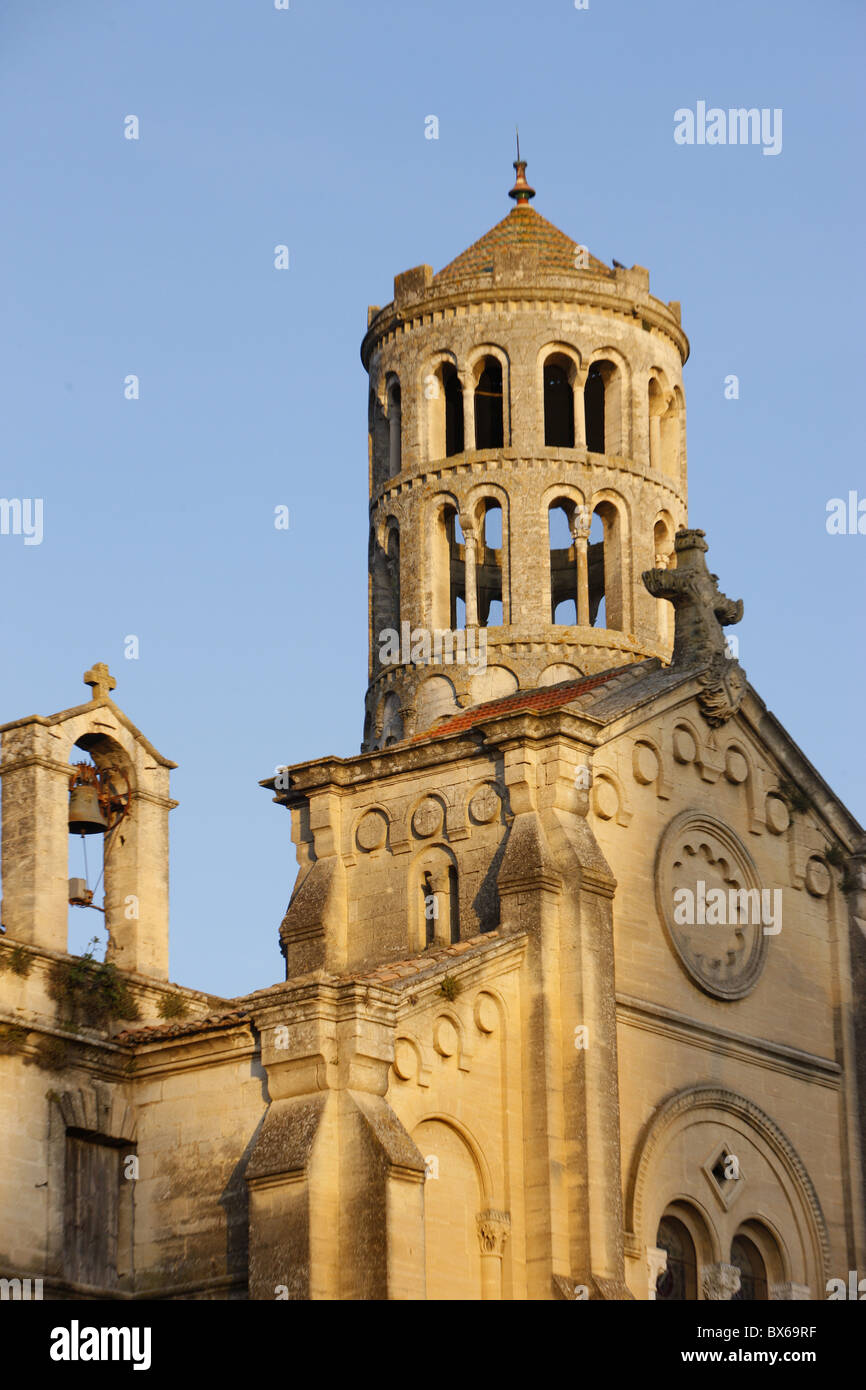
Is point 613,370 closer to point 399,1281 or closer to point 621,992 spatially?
point 621,992

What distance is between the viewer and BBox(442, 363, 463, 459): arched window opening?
2702 inches

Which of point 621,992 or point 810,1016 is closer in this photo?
point 621,992

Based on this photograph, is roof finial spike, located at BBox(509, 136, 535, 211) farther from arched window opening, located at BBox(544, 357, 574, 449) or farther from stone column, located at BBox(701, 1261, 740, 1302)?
stone column, located at BBox(701, 1261, 740, 1302)

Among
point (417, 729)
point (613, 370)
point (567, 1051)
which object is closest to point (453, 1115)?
point (567, 1051)

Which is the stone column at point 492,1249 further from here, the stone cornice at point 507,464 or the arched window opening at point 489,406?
the arched window opening at point 489,406

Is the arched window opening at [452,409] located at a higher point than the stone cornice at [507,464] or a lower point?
higher

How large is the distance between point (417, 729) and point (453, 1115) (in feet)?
88.3

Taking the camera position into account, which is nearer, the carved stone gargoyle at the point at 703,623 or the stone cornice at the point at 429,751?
the stone cornice at the point at 429,751

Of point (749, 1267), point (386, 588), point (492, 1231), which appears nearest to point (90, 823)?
point (492, 1231)

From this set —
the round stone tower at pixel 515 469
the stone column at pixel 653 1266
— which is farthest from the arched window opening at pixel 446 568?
the stone column at pixel 653 1266

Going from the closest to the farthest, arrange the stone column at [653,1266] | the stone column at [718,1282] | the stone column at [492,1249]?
the stone column at [492,1249], the stone column at [653,1266], the stone column at [718,1282]

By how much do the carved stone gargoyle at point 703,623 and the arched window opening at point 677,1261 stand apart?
8.31 meters

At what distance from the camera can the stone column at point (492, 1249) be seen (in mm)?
39688

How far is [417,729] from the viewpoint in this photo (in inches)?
2606
